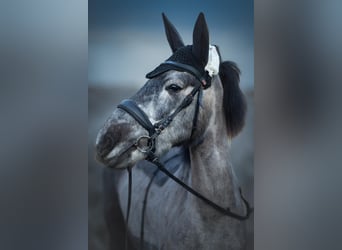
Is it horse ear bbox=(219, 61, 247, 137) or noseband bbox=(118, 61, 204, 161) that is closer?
noseband bbox=(118, 61, 204, 161)

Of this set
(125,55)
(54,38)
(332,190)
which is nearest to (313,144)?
(332,190)

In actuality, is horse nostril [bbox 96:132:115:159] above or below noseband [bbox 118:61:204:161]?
below

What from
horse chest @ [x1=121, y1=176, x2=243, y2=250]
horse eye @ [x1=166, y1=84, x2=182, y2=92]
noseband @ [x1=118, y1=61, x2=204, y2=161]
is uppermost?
horse eye @ [x1=166, y1=84, x2=182, y2=92]

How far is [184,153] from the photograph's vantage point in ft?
4.39

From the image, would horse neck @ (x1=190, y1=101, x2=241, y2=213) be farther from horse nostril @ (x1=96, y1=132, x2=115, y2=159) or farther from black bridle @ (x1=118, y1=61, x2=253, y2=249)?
horse nostril @ (x1=96, y1=132, x2=115, y2=159)

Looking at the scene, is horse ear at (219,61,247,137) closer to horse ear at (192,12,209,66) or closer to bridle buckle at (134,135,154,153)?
horse ear at (192,12,209,66)

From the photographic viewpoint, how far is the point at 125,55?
132 centimetres

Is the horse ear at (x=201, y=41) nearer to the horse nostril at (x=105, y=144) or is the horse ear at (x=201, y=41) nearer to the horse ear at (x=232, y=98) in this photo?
the horse ear at (x=232, y=98)

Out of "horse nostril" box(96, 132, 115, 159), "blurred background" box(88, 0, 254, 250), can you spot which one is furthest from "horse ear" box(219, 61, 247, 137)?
"horse nostril" box(96, 132, 115, 159)

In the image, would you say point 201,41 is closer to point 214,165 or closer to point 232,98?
point 232,98

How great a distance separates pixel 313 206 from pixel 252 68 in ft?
2.05

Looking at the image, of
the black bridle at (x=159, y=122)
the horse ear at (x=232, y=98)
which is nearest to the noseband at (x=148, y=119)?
the black bridle at (x=159, y=122)

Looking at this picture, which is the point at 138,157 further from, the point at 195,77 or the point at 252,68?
the point at 252,68

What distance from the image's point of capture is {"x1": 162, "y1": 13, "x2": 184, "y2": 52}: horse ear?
1.33 metres
